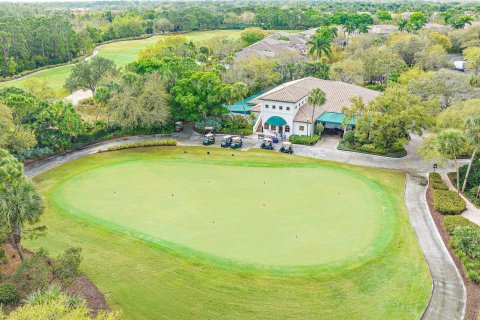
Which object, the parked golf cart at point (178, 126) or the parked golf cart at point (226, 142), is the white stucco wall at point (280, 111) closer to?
the parked golf cart at point (226, 142)

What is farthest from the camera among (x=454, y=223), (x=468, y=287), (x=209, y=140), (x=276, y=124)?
(x=276, y=124)

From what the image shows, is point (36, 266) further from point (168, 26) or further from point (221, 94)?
point (168, 26)

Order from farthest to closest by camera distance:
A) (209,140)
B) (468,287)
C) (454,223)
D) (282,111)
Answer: (282,111), (209,140), (454,223), (468,287)

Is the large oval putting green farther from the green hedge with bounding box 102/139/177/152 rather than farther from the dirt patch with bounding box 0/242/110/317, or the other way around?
the dirt patch with bounding box 0/242/110/317

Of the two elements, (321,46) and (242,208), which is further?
(321,46)

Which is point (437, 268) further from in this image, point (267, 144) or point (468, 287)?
point (267, 144)

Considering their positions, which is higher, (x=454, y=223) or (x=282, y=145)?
(x=282, y=145)

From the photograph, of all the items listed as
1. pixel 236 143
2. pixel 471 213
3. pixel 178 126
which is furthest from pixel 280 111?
pixel 471 213
